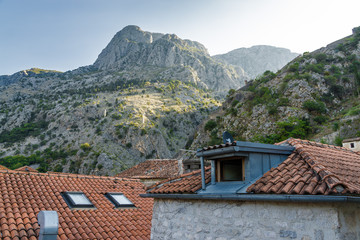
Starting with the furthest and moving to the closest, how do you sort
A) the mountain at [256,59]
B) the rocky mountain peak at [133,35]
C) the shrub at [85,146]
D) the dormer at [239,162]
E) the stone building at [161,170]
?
1. the mountain at [256,59]
2. the rocky mountain peak at [133,35]
3. the shrub at [85,146]
4. the stone building at [161,170]
5. the dormer at [239,162]

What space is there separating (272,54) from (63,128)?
554 ft

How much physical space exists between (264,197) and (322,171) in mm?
1099

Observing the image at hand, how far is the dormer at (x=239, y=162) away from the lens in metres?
5.55

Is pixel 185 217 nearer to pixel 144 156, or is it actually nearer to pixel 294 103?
pixel 294 103

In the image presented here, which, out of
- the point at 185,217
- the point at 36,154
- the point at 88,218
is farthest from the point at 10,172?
the point at 36,154

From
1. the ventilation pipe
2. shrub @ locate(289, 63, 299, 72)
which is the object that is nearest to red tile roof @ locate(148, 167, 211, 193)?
the ventilation pipe

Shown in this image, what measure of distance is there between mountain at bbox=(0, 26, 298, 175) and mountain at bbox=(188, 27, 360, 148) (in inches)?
482

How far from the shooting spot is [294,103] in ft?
125

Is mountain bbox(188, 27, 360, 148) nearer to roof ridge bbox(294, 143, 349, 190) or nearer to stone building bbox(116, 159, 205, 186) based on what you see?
stone building bbox(116, 159, 205, 186)

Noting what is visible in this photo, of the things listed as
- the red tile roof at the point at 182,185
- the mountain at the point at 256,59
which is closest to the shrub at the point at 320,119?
the red tile roof at the point at 182,185

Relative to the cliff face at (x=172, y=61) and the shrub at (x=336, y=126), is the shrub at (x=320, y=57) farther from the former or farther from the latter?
the cliff face at (x=172, y=61)

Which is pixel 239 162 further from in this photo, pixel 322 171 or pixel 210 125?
pixel 210 125

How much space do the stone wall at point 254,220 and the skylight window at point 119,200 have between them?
13.3 feet

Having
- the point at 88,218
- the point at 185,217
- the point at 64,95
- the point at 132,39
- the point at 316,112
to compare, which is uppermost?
the point at 132,39
